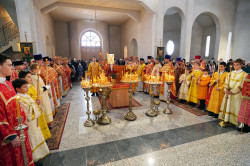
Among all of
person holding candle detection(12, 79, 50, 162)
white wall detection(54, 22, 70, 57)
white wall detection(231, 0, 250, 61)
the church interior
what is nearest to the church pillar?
the church interior

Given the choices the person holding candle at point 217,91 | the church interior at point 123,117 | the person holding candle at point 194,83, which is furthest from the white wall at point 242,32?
the person holding candle at point 217,91

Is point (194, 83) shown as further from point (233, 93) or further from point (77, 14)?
point (77, 14)

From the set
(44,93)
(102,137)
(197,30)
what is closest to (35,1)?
(44,93)

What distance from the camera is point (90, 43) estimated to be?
1728cm

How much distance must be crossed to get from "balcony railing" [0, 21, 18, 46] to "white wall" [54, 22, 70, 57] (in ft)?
15.8

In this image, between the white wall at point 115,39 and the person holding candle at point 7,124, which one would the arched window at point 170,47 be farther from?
the person holding candle at point 7,124

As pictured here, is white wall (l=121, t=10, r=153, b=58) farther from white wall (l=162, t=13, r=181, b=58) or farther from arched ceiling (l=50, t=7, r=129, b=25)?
white wall (l=162, t=13, r=181, b=58)

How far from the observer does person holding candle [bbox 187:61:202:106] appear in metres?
5.27

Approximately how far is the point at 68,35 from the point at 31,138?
17.0 m

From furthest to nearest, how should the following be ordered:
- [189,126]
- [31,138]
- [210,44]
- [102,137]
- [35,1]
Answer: [210,44]
[35,1]
[189,126]
[102,137]
[31,138]

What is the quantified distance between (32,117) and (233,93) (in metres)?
4.64

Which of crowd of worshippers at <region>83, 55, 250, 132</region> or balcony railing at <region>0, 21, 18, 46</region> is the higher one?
balcony railing at <region>0, 21, 18, 46</region>

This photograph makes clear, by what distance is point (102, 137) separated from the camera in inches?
135

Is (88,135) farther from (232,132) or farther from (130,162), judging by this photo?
(232,132)
